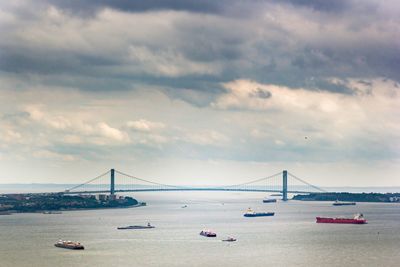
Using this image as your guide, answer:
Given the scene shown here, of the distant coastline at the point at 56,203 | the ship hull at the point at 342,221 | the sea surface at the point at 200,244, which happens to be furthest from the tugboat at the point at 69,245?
the distant coastline at the point at 56,203

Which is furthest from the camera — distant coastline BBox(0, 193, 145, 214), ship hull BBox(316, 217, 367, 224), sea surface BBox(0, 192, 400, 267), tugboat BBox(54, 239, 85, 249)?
distant coastline BBox(0, 193, 145, 214)

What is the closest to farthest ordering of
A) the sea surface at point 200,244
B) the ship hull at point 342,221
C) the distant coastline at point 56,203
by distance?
the sea surface at point 200,244 → the ship hull at point 342,221 → the distant coastline at point 56,203

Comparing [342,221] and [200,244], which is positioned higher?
[342,221]

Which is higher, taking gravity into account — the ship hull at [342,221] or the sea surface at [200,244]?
the ship hull at [342,221]

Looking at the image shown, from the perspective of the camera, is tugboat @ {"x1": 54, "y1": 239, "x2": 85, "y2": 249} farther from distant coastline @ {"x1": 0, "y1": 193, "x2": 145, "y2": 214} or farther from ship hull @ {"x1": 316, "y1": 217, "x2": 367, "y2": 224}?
distant coastline @ {"x1": 0, "y1": 193, "x2": 145, "y2": 214}

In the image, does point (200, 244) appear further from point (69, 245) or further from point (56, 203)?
point (56, 203)

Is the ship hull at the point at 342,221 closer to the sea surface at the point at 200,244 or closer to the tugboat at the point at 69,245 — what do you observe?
the sea surface at the point at 200,244

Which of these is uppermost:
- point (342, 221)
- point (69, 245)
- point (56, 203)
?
point (56, 203)

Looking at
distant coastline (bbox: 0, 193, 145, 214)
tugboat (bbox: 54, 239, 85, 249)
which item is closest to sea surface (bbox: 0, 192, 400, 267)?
tugboat (bbox: 54, 239, 85, 249)

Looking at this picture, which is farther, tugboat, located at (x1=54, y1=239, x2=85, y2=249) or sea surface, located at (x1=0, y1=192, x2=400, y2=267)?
tugboat, located at (x1=54, y1=239, x2=85, y2=249)

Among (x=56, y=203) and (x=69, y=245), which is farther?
(x=56, y=203)

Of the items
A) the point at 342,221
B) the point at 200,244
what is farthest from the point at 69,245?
the point at 342,221
